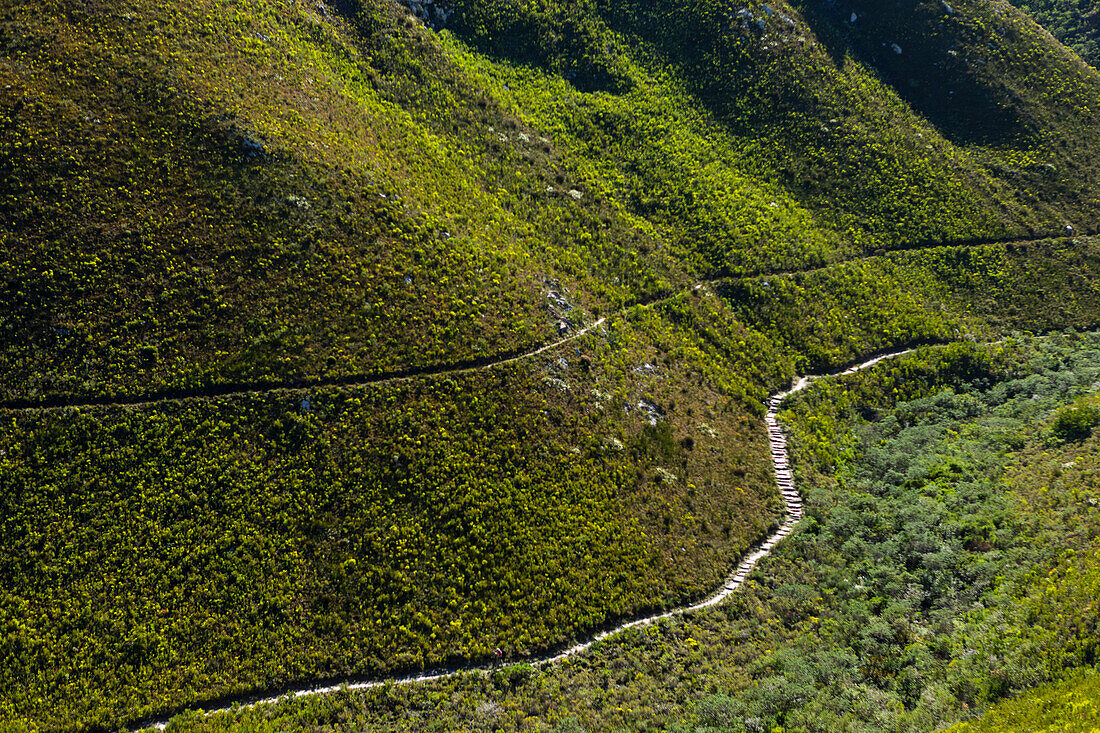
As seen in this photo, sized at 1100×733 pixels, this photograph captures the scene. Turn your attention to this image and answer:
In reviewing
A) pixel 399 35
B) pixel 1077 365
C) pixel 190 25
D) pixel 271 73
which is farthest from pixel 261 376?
pixel 1077 365

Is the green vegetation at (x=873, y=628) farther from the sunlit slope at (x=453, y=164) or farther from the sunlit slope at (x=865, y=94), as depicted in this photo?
the sunlit slope at (x=865, y=94)

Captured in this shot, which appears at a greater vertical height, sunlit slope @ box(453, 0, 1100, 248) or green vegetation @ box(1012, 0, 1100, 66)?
green vegetation @ box(1012, 0, 1100, 66)

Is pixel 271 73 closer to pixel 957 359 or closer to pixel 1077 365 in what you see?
pixel 957 359

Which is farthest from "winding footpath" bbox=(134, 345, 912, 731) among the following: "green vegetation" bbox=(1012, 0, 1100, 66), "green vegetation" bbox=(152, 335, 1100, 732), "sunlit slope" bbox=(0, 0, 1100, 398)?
"green vegetation" bbox=(1012, 0, 1100, 66)

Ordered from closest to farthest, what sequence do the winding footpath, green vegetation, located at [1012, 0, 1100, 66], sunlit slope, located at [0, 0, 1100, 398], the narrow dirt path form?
the winding footpath, the narrow dirt path, sunlit slope, located at [0, 0, 1100, 398], green vegetation, located at [1012, 0, 1100, 66]

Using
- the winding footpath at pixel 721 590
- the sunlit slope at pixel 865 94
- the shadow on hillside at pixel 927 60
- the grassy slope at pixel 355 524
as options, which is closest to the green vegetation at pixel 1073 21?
the sunlit slope at pixel 865 94

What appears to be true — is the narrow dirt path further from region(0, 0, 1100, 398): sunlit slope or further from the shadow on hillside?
the shadow on hillside

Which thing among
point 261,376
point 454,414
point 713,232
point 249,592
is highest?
point 713,232

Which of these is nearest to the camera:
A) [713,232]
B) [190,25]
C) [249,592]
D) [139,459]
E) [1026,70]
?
[249,592]
